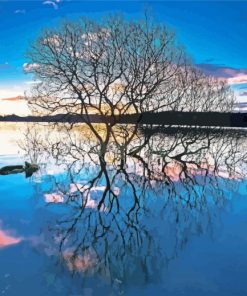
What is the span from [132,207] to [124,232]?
2.05 metres

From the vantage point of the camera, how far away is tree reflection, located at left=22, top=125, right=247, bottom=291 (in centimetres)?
641

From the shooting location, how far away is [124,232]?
7820mm

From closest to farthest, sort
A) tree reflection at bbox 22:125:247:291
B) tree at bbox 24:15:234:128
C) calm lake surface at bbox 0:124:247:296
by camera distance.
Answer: calm lake surface at bbox 0:124:247:296 < tree reflection at bbox 22:125:247:291 < tree at bbox 24:15:234:128

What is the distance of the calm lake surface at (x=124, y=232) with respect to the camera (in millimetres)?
5477

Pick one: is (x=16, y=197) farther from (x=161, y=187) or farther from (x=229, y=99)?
(x=229, y=99)

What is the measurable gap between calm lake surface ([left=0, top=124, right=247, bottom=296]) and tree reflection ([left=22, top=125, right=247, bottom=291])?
0.02 meters

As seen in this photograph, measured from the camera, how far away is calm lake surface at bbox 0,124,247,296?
5.48m

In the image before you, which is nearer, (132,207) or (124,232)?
(124,232)

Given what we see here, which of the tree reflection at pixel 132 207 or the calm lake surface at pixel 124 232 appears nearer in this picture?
the calm lake surface at pixel 124 232

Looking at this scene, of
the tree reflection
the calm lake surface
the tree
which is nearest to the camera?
the calm lake surface

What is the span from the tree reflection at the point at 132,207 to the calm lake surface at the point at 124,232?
0.02 meters

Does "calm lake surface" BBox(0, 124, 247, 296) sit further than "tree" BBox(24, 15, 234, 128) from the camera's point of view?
No

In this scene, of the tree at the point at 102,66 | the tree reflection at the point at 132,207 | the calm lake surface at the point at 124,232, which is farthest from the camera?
the tree at the point at 102,66

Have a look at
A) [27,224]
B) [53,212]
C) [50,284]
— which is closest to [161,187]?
[53,212]
